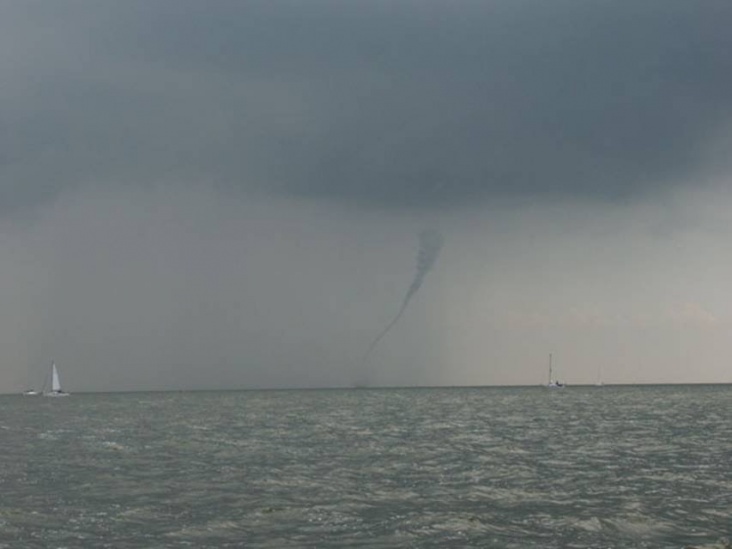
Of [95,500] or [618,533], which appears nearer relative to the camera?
[618,533]

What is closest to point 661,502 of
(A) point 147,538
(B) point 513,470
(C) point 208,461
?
(B) point 513,470

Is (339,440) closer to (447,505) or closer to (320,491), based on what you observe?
(320,491)

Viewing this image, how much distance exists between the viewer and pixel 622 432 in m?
75.6

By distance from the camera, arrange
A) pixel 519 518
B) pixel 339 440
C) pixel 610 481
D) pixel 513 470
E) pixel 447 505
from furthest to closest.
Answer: pixel 339 440 → pixel 513 470 → pixel 610 481 → pixel 447 505 → pixel 519 518

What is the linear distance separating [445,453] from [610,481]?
16670mm

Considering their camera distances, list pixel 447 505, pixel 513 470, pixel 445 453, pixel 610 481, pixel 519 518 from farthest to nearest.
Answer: pixel 445 453 → pixel 513 470 → pixel 610 481 → pixel 447 505 → pixel 519 518

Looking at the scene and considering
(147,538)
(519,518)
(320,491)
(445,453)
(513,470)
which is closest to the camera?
(147,538)

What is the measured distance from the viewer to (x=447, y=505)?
109 feet

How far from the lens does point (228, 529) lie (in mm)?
28234

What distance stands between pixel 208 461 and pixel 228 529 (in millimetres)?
23875

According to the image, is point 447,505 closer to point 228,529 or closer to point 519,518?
point 519,518

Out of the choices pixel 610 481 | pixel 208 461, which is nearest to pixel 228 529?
pixel 610 481

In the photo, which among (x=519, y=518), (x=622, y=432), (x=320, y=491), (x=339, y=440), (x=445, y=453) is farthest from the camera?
(x=622, y=432)

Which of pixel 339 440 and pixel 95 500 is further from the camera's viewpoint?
pixel 339 440
